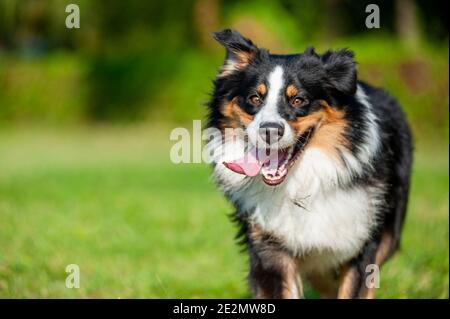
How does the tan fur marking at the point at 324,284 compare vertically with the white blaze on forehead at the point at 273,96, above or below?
below

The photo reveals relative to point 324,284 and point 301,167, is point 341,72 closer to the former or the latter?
point 301,167

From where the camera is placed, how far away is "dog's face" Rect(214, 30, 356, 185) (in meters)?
4.85

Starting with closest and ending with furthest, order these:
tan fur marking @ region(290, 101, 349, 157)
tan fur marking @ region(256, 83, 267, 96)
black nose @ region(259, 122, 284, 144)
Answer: black nose @ region(259, 122, 284, 144) < tan fur marking @ region(256, 83, 267, 96) < tan fur marking @ region(290, 101, 349, 157)

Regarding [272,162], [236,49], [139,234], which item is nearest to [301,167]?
[272,162]

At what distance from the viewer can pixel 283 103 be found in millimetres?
4895

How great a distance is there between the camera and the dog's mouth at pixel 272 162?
4.97 metres

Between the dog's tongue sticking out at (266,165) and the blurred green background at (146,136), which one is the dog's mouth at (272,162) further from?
the blurred green background at (146,136)

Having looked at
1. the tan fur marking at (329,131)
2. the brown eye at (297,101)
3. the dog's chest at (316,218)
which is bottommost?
the dog's chest at (316,218)

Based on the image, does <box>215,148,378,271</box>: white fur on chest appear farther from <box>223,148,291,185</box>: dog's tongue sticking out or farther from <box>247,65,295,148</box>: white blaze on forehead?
<box>247,65,295,148</box>: white blaze on forehead

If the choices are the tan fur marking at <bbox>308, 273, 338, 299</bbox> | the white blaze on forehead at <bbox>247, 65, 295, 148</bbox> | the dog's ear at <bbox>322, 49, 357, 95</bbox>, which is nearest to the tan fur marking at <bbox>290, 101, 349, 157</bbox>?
the dog's ear at <bbox>322, 49, 357, 95</bbox>

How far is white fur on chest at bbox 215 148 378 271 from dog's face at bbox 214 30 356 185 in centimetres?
15

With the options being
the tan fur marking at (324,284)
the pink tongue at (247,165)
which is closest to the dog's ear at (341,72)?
the pink tongue at (247,165)

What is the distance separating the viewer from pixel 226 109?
17.2 ft

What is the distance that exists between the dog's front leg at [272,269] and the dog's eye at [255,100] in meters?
0.87
